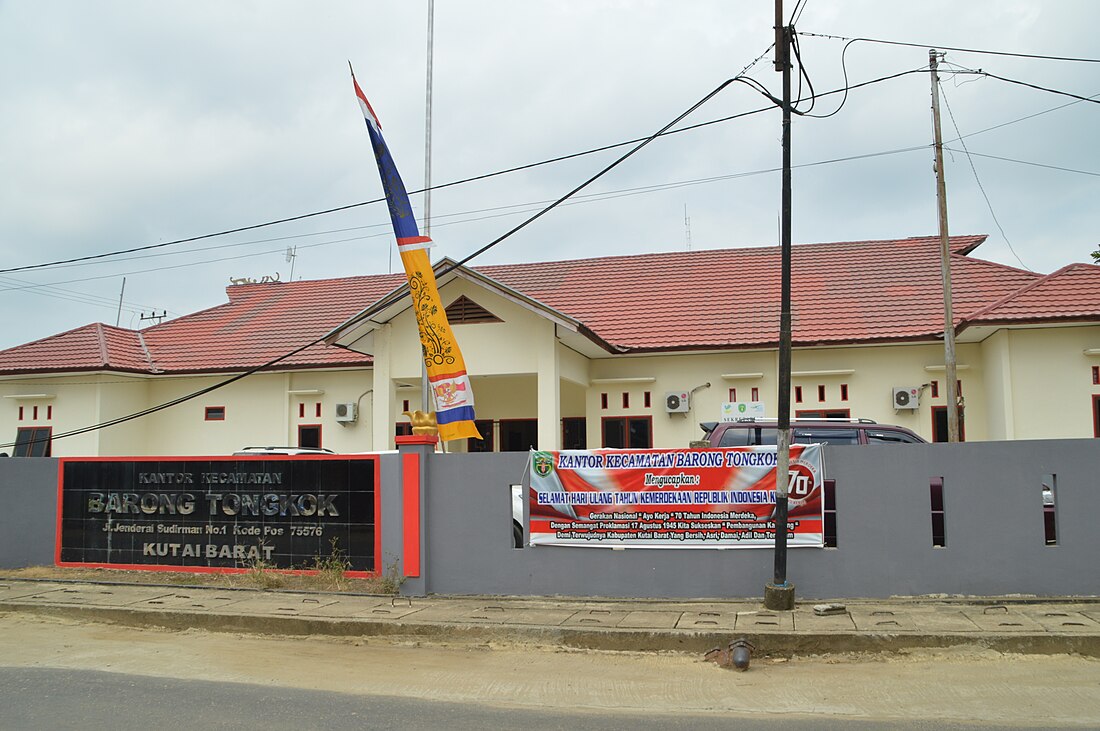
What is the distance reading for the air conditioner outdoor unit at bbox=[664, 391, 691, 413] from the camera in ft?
67.7

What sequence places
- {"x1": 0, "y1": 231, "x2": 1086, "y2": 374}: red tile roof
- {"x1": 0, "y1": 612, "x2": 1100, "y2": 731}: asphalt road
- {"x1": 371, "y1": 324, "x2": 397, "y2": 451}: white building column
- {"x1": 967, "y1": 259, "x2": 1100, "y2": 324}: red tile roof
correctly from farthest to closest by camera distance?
{"x1": 0, "y1": 231, "x2": 1086, "y2": 374}: red tile roof → {"x1": 371, "y1": 324, "x2": 397, "y2": 451}: white building column → {"x1": 967, "y1": 259, "x2": 1100, "y2": 324}: red tile roof → {"x1": 0, "y1": 612, "x2": 1100, "y2": 731}: asphalt road

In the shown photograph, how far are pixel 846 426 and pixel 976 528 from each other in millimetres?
2245

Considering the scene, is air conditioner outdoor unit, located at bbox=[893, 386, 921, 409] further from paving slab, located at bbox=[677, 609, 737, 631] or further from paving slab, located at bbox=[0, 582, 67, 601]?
paving slab, located at bbox=[0, 582, 67, 601]

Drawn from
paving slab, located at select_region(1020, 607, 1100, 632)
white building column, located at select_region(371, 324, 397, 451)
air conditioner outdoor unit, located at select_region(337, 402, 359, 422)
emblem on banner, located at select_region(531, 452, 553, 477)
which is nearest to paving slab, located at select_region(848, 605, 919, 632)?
paving slab, located at select_region(1020, 607, 1100, 632)

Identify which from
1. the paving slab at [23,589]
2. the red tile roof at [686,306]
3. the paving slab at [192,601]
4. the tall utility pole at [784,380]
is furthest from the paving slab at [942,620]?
the paving slab at [23,589]

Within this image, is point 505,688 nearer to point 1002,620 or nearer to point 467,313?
point 1002,620

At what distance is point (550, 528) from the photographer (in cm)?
1224

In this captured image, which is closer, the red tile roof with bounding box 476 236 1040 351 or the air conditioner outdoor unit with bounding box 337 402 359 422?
the red tile roof with bounding box 476 236 1040 351

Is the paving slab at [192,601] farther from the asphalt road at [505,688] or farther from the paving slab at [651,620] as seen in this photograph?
the paving slab at [651,620]

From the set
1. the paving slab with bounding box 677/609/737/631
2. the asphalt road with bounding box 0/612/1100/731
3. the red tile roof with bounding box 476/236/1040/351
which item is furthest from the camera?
the red tile roof with bounding box 476/236/1040/351

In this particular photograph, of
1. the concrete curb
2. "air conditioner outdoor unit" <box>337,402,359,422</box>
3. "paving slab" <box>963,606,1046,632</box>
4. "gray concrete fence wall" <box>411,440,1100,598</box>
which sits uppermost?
"air conditioner outdoor unit" <box>337,402,359,422</box>

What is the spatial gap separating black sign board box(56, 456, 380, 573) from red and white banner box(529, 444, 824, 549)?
2.69 m

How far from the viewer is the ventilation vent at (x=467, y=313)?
62.4ft

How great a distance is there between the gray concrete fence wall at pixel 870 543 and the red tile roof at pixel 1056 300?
737 centimetres
